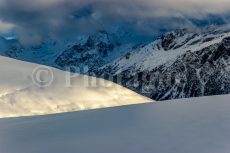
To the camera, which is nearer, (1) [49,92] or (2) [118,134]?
(2) [118,134]

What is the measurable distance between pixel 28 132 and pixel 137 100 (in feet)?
35.2

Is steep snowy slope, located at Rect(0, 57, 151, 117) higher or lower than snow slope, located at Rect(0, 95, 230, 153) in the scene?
higher

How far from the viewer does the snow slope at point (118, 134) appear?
22.7 m

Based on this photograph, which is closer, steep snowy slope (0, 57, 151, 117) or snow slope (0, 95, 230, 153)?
snow slope (0, 95, 230, 153)

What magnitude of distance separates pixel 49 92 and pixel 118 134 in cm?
963

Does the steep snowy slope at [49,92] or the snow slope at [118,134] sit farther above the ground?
the steep snowy slope at [49,92]

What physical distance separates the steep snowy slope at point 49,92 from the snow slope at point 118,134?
4.84 feet

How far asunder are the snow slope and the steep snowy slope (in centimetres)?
148

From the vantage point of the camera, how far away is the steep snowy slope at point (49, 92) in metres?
33.7

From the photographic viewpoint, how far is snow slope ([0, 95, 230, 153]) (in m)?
22.7

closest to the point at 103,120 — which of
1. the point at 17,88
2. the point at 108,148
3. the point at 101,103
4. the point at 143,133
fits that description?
the point at 101,103

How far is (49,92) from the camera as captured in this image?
35.7m

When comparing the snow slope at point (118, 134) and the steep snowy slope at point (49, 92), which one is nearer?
the snow slope at point (118, 134)

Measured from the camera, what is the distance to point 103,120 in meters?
37.6
